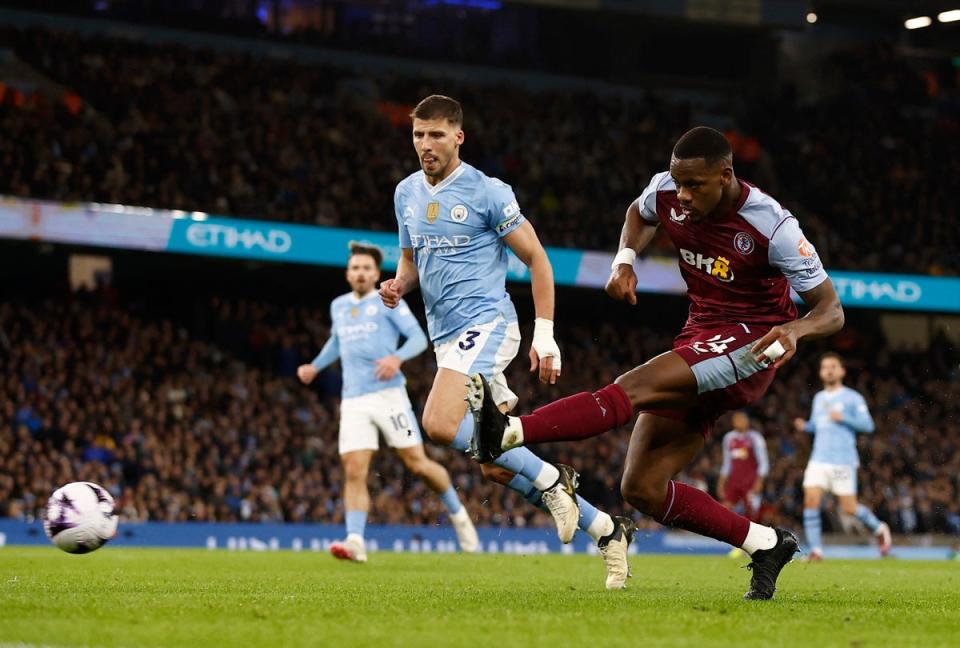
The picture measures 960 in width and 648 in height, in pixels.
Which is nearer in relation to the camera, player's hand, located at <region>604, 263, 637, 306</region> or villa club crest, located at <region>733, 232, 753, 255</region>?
villa club crest, located at <region>733, 232, 753, 255</region>

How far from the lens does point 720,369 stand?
6207 mm

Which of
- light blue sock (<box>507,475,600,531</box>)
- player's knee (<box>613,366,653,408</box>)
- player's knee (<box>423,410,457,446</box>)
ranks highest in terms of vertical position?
player's knee (<box>613,366,653,408</box>)

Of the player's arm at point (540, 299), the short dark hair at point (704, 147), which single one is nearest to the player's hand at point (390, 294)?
the player's arm at point (540, 299)

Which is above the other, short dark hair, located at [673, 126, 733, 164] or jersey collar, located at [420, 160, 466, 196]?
jersey collar, located at [420, 160, 466, 196]

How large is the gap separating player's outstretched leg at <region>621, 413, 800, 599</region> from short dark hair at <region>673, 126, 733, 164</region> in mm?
1347

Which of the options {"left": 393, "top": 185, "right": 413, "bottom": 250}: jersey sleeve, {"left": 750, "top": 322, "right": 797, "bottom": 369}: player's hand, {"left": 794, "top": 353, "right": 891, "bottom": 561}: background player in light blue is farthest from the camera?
{"left": 794, "top": 353, "right": 891, "bottom": 561}: background player in light blue

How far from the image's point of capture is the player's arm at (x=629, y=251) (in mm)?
6559

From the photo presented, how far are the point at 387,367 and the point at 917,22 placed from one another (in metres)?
27.8

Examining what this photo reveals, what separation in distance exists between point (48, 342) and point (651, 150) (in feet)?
44.9

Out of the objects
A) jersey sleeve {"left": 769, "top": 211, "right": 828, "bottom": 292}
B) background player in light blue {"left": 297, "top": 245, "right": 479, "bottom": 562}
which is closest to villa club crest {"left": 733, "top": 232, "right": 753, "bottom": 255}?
jersey sleeve {"left": 769, "top": 211, "right": 828, "bottom": 292}

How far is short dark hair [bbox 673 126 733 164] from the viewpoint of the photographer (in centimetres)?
616

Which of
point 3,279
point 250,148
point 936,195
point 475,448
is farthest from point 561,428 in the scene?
point 936,195

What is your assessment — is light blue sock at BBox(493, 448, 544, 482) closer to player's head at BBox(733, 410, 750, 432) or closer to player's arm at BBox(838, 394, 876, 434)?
player's arm at BBox(838, 394, 876, 434)

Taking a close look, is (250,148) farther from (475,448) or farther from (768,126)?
(475,448)
